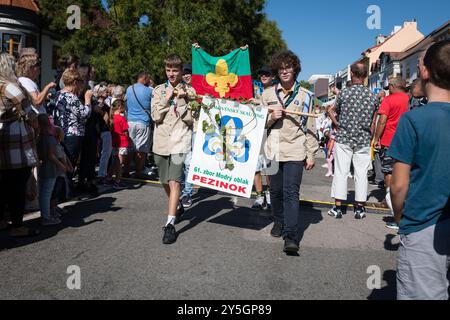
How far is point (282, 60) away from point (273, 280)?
2471 millimetres

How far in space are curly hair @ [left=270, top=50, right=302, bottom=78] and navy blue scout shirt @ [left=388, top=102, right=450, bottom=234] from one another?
2720mm

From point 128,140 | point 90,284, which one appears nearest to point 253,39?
point 128,140

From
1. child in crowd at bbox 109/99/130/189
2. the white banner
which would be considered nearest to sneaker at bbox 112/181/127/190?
child in crowd at bbox 109/99/130/189

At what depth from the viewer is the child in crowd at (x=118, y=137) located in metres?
8.27

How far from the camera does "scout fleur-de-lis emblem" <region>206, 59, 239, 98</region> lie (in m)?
6.69

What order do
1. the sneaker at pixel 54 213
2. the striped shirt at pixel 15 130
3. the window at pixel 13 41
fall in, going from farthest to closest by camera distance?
1. the window at pixel 13 41
2. the sneaker at pixel 54 213
3. the striped shirt at pixel 15 130

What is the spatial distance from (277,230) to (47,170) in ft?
9.76

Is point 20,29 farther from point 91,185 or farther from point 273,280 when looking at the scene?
point 273,280

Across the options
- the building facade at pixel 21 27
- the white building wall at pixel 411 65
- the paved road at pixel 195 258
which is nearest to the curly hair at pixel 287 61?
the paved road at pixel 195 258

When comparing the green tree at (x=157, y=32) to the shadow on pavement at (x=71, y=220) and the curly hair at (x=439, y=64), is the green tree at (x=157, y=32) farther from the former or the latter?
the curly hair at (x=439, y=64)

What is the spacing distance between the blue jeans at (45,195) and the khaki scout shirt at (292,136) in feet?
9.12

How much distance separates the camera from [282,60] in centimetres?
489

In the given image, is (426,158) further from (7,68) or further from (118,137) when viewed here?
(118,137)

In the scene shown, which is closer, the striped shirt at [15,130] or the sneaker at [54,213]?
the striped shirt at [15,130]
